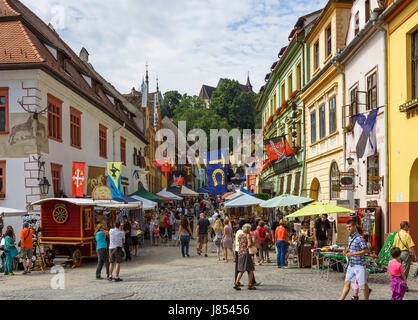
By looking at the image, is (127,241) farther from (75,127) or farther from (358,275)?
(358,275)

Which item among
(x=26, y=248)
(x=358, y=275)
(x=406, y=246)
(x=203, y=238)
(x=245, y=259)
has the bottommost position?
(x=203, y=238)

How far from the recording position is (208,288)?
11953 millimetres

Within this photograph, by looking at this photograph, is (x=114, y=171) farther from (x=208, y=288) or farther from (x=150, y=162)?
(x=150, y=162)

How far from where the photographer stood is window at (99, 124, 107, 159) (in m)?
28.2

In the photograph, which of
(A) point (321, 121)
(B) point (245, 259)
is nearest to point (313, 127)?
(A) point (321, 121)

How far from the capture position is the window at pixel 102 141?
28175 millimetres

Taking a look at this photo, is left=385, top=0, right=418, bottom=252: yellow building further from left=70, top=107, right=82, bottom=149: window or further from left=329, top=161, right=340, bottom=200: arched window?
left=70, top=107, right=82, bottom=149: window

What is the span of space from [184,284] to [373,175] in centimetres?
913

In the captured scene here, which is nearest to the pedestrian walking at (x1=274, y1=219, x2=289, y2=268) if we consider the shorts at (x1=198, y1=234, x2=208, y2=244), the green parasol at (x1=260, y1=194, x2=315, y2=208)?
the green parasol at (x1=260, y1=194, x2=315, y2=208)

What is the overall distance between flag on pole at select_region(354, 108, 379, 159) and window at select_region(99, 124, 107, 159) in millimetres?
15207

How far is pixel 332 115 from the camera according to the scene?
23.2m

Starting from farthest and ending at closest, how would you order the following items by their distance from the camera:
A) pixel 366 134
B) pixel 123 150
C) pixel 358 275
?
1. pixel 123 150
2. pixel 366 134
3. pixel 358 275

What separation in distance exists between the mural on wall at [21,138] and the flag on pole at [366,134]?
12.3m

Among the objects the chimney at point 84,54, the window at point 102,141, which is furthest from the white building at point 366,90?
the chimney at point 84,54
